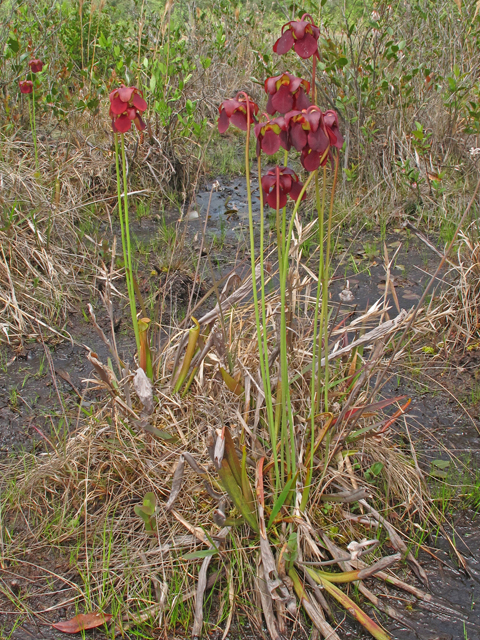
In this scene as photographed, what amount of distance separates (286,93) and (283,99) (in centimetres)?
1

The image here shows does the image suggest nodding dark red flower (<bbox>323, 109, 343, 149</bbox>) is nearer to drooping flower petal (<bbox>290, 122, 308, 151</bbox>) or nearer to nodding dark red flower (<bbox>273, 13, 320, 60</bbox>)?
drooping flower petal (<bbox>290, 122, 308, 151</bbox>)

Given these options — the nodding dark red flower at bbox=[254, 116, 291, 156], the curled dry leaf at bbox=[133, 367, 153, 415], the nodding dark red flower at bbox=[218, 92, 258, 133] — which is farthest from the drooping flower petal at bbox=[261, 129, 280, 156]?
the curled dry leaf at bbox=[133, 367, 153, 415]

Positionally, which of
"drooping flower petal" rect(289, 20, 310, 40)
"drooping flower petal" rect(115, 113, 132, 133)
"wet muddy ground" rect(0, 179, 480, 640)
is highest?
"drooping flower petal" rect(289, 20, 310, 40)

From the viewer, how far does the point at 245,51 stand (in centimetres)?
793

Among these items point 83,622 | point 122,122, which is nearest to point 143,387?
point 83,622

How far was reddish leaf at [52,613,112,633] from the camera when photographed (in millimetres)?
1499

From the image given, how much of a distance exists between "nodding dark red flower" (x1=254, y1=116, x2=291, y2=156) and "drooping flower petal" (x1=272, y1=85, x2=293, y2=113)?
8 centimetres

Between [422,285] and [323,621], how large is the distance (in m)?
2.33

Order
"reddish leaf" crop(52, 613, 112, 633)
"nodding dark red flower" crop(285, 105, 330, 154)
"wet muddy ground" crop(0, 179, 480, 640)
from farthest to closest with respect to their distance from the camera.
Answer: "wet muddy ground" crop(0, 179, 480, 640)
"reddish leaf" crop(52, 613, 112, 633)
"nodding dark red flower" crop(285, 105, 330, 154)

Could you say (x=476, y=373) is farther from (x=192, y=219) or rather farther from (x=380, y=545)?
(x=192, y=219)

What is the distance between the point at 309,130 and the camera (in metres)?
1.13

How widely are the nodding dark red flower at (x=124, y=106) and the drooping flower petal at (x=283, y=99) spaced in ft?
1.87

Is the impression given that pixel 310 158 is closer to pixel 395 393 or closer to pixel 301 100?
pixel 301 100

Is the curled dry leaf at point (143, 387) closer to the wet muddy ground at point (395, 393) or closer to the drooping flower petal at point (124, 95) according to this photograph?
the wet muddy ground at point (395, 393)
